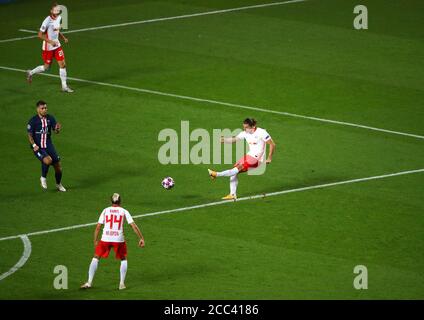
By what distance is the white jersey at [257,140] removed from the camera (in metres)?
26.7

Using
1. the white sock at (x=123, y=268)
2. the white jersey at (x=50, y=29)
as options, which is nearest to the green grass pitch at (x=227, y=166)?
the white sock at (x=123, y=268)

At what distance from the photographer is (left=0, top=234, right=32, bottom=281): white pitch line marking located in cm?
2260

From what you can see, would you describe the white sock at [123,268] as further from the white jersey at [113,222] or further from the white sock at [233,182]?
the white sock at [233,182]

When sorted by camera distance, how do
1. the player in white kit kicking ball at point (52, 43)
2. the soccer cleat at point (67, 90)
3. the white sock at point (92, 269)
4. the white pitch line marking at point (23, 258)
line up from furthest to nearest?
the soccer cleat at point (67, 90) → the player in white kit kicking ball at point (52, 43) → the white pitch line marking at point (23, 258) → the white sock at point (92, 269)

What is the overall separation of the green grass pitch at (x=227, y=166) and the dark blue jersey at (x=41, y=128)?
4.00 ft

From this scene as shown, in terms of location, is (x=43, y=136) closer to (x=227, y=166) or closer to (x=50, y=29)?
(x=227, y=166)

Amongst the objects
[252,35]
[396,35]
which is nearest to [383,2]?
[396,35]

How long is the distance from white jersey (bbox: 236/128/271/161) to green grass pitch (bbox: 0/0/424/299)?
3.54 ft

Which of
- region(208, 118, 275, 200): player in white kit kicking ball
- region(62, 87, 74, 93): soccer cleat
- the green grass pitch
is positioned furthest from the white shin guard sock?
region(208, 118, 275, 200): player in white kit kicking ball

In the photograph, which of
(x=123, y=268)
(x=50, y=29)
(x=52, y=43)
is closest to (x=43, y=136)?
(x=123, y=268)

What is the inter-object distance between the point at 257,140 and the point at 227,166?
2.75 meters

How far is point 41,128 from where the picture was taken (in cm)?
2700

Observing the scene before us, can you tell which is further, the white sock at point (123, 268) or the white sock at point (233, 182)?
the white sock at point (233, 182)
